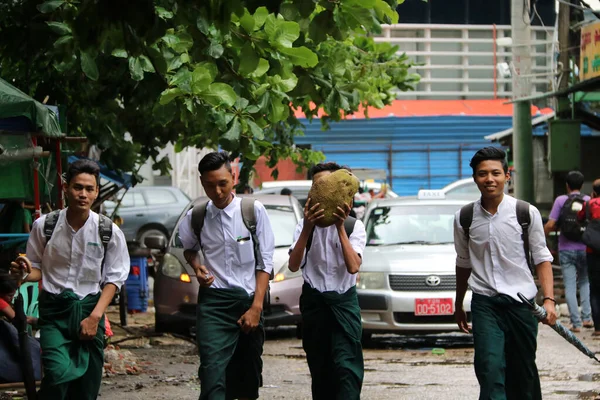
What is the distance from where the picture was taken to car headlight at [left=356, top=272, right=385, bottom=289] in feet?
41.3

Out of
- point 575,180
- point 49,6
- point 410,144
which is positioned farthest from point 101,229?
point 410,144

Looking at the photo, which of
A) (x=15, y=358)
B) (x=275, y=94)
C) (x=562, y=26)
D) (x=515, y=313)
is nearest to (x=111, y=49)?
(x=275, y=94)

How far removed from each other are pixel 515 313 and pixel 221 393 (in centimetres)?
180

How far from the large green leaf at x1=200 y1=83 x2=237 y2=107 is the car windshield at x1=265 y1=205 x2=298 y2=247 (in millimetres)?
5201

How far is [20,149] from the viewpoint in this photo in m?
8.49

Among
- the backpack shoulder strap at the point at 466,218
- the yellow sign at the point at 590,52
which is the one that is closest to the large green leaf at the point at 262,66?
the backpack shoulder strap at the point at 466,218

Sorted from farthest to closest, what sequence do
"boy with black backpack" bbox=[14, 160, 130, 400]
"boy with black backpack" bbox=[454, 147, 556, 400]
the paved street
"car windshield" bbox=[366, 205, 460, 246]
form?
1. "car windshield" bbox=[366, 205, 460, 246]
2. the paved street
3. "boy with black backpack" bbox=[454, 147, 556, 400]
4. "boy with black backpack" bbox=[14, 160, 130, 400]

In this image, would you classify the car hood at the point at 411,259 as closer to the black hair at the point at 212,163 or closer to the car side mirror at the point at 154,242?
the car side mirror at the point at 154,242

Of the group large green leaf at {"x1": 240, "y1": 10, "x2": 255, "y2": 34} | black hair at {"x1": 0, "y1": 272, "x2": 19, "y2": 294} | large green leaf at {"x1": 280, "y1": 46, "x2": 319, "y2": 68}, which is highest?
large green leaf at {"x1": 240, "y1": 10, "x2": 255, "y2": 34}

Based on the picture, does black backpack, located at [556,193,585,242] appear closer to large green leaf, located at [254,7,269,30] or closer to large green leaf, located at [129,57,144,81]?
large green leaf, located at [129,57,144,81]

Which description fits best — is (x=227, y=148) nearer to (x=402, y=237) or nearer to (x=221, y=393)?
(x=221, y=393)

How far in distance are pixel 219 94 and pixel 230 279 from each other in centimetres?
177

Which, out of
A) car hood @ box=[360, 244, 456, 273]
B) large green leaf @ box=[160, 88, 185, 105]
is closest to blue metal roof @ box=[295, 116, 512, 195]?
car hood @ box=[360, 244, 456, 273]

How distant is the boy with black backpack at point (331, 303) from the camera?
7062 mm
